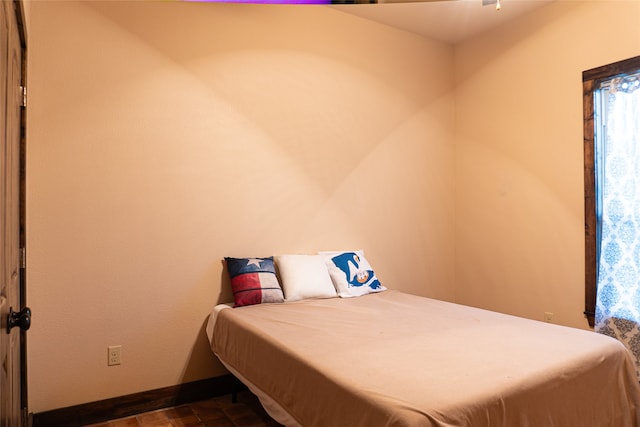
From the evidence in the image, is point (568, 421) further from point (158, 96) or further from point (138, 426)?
point (158, 96)

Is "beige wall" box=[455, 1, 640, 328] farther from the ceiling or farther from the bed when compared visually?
the bed

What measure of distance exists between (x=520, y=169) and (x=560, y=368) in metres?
2.27

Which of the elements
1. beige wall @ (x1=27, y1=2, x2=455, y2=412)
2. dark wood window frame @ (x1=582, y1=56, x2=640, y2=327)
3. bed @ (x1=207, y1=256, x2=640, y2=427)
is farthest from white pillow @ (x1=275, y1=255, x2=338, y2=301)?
dark wood window frame @ (x1=582, y1=56, x2=640, y2=327)

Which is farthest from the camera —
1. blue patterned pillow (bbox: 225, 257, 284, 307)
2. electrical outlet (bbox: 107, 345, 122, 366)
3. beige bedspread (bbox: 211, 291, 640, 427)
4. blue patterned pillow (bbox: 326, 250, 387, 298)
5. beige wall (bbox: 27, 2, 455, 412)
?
blue patterned pillow (bbox: 326, 250, 387, 298)

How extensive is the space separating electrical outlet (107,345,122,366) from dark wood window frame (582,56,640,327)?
3252mm

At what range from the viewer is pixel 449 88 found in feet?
13.7

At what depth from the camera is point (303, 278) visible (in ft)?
9.86

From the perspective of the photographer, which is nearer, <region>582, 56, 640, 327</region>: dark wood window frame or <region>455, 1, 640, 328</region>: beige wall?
<region>582, 56, 640, 327</region>: dark wood window frame

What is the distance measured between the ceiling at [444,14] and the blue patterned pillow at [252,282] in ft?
7.00

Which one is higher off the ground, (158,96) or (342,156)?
(158,96)

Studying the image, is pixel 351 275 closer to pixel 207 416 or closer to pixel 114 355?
pixel 207 416

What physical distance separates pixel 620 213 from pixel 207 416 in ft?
9.90

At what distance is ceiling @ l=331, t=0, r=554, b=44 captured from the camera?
3.40 m

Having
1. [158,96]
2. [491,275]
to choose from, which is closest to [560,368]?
[491,275]
